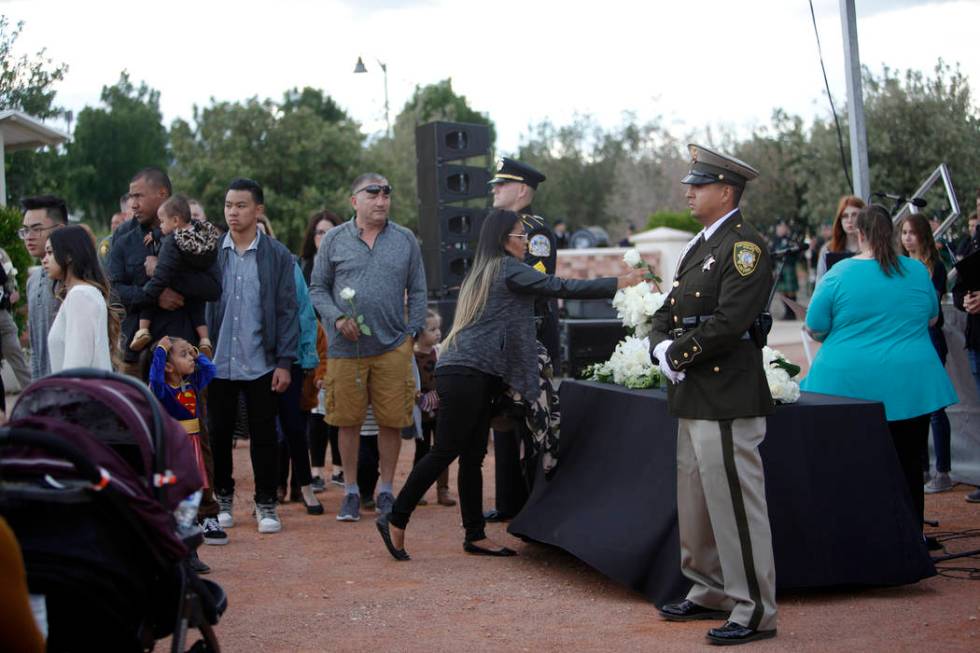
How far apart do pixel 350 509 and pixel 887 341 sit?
3759mm

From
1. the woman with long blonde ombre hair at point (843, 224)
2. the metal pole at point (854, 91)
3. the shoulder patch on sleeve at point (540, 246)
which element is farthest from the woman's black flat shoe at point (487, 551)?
the metal pole at point (854, 91)

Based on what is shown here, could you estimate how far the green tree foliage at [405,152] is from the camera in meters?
38.3

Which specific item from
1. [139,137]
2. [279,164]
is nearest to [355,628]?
[279,164]

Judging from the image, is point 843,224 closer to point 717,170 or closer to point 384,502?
point 717,170

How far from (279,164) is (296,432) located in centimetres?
2760

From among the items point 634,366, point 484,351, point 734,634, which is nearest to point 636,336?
point 634,366

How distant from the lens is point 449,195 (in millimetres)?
14812

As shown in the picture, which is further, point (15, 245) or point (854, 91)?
point (15, 245)

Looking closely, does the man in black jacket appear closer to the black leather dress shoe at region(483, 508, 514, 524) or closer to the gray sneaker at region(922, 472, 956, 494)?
the black leather dress shoe at region(483, 508, 514, 524)

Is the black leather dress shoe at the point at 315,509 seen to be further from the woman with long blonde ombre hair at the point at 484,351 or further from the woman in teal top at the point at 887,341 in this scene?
the woman in teal top at the point at 887,341

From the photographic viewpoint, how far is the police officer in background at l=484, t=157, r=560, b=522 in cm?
783

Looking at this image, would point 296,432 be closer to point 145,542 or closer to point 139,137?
point 145,542

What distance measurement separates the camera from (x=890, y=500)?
19.2 feet

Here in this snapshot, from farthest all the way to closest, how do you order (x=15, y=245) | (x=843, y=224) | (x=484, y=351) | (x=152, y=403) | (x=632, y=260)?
(x=15, y=245) < (x=843, y=224) < (x=484, y=351) < (x=632, y=260) < (x=152, y=403)
